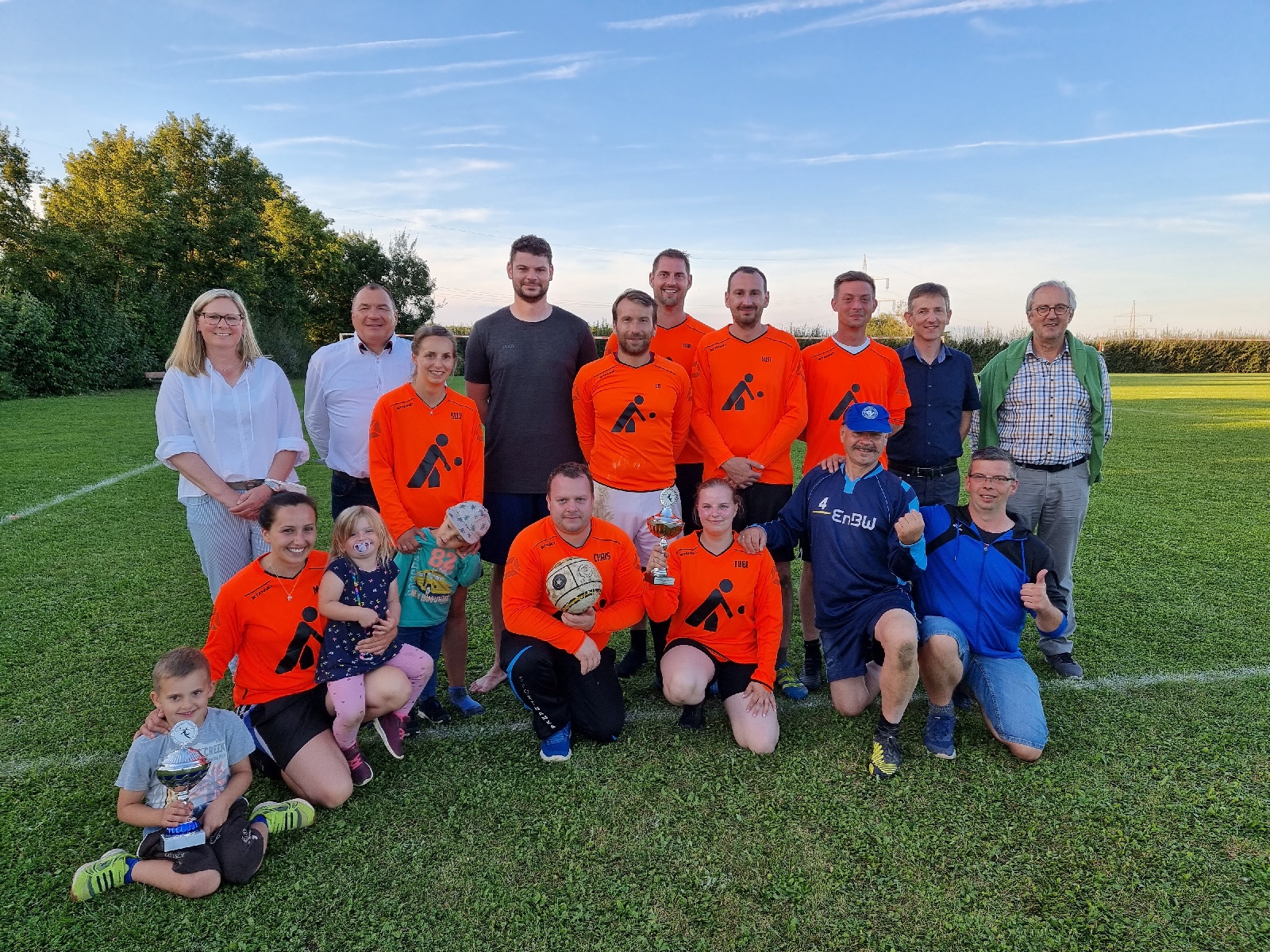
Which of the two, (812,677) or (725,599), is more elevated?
(725,599)

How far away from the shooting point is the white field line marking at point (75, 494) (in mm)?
7414

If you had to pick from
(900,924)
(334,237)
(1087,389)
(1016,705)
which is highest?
(334,237)

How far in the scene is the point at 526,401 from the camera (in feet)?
12.7

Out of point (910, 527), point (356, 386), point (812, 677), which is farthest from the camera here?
point (356, 386)

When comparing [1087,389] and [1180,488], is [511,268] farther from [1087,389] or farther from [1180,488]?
[1180,488]

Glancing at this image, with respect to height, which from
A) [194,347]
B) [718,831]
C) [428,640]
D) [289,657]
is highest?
[194,347]

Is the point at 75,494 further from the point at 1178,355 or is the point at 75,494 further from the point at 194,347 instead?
the point at 1178,355

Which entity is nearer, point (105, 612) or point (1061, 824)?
point (1061, 824)

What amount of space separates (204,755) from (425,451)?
1557 millimetres

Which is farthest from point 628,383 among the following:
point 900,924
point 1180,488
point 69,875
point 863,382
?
point 1180,488

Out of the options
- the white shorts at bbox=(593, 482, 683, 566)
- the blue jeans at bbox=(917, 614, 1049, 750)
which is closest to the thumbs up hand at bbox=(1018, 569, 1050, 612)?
the blue jeans at bbox=(917, 614, 1049, 750)

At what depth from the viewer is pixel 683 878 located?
2461 mm

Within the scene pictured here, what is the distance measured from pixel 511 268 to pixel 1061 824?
352 centimetres

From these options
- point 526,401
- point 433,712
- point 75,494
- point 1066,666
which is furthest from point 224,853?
point 75,494
